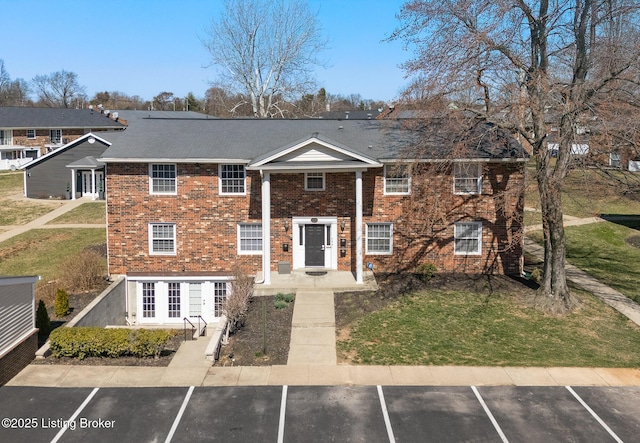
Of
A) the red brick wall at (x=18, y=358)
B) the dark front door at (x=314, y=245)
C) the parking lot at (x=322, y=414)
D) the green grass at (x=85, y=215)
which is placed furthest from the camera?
the green grass at (x=85, y=215)

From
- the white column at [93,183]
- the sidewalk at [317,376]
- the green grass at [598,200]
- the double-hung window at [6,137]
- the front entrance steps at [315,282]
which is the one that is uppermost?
the double-hung window at [6,137]

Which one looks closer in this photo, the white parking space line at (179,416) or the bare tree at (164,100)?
the white parking space line at (179,416)

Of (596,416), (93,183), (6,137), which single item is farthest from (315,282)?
(6,137)

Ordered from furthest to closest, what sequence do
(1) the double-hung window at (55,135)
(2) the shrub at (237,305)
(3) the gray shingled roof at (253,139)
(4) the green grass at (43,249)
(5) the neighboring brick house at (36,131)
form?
(1) the double-hung window at (55,135), (5) the neighboring brick house at (36,131), (4) the green grass at (43,249), (3) the gray shingled roof at (253,139), (2) the shrub at (237,305)

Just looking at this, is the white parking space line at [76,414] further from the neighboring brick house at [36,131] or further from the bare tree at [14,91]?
the bare tree at [14,91]

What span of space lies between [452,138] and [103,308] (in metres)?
14.4

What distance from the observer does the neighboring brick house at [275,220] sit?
23.0 metres

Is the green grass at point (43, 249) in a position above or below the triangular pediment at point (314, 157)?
below

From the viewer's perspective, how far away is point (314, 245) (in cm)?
2352

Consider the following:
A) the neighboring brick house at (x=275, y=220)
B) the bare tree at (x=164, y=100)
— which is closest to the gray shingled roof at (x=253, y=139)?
the neighboring brick house at (x=275, y=220)

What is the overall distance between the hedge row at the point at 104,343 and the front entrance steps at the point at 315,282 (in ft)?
19.8

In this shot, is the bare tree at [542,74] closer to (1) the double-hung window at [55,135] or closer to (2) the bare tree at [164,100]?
(1) the double-hung window at [55,135]

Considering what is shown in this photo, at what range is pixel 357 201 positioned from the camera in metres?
21.8

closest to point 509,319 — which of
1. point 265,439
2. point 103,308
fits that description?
point 265,439
